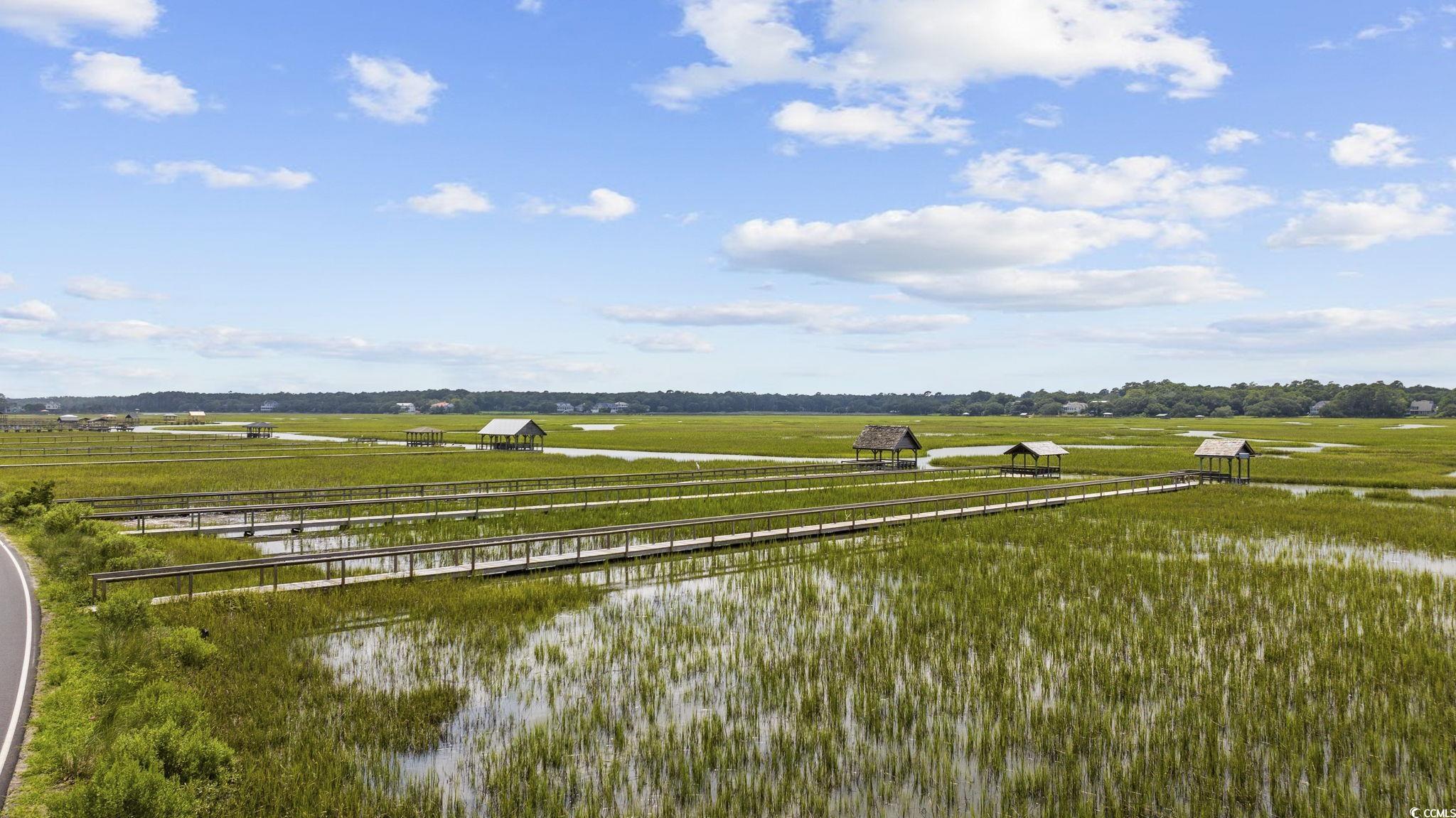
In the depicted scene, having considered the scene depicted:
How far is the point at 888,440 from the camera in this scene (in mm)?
53562

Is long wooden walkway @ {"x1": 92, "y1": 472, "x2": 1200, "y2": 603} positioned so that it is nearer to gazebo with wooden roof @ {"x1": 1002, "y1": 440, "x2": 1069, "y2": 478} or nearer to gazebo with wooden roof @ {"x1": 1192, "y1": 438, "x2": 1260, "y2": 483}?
gazebo with wooden roof @ {"x1": 1002, "y1": 440, "x2": 1069, "y2": 478}

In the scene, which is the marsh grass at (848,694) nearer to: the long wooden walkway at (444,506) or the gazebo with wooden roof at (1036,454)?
the long wooden walkway at (444,506)

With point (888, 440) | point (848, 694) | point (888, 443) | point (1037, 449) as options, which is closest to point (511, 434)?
point (888, 440)

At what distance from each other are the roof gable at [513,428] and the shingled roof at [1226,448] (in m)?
49.8

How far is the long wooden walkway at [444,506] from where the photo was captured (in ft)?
86.7

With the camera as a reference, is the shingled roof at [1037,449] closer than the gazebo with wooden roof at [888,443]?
Yes

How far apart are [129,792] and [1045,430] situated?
117 meters

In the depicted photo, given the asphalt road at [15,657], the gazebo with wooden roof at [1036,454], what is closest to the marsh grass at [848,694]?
A: the asphalt road at [15,657]

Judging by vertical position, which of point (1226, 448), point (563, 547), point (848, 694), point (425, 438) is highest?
point (1226, 448)

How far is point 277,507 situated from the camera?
24.8 m

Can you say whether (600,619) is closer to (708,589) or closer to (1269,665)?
(708,589)

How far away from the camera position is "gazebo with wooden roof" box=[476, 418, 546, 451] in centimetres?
7106

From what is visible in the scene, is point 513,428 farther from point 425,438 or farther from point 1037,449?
point 1037,449

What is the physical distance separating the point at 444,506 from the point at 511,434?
40096 millimetres
